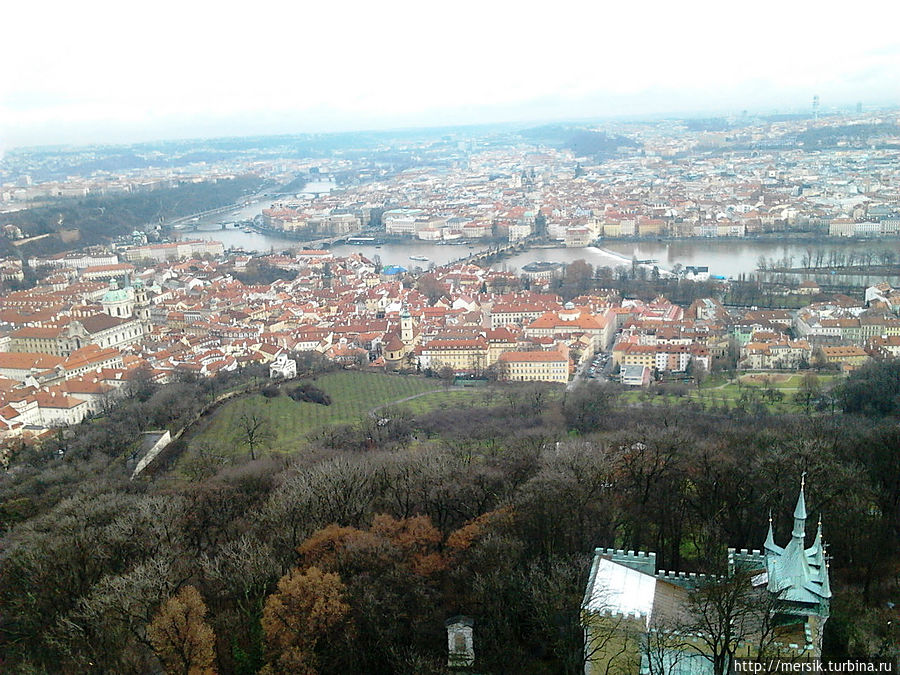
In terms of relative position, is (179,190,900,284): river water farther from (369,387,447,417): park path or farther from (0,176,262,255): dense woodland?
(369,387,447,417): park path

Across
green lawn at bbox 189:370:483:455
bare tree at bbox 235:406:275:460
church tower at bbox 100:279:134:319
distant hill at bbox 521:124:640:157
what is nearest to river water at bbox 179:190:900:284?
church tower at bbox 100:279:134:319

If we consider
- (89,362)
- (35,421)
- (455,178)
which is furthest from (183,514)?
(455,178)

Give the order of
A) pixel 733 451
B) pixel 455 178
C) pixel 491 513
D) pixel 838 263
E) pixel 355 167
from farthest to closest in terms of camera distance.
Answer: pixel 355 167, pixel 455 178, pixel 838 263, pixel 733 451, pixel 491 513

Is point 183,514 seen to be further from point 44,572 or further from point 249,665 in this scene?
point 249,665

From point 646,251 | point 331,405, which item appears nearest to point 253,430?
point 331,405

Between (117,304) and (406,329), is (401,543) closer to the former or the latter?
(406,329)

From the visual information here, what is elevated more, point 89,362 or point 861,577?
point 861,577
